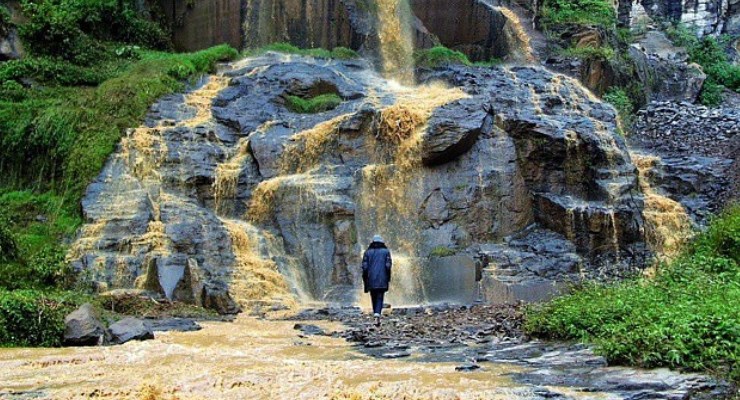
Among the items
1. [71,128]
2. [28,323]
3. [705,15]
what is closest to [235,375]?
[28,323]

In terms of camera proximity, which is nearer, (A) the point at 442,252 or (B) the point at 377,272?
(B) the point at 377,272

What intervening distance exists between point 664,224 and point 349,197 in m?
8.07

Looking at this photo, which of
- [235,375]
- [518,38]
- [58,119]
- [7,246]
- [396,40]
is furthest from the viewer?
[518,38]

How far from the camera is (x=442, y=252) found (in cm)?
1858

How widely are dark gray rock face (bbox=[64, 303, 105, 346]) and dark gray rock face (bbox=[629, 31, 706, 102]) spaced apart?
24537 mm

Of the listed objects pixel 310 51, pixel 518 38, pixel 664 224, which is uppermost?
pixel 518 38

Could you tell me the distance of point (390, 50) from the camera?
1077 inches

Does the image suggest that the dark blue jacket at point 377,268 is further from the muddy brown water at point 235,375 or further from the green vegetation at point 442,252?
the green vegetation at point 442,252

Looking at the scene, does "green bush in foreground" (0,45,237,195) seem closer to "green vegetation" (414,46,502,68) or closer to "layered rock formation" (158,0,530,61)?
"layered rock formation" (158,0,530,61)

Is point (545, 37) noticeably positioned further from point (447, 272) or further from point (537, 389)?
point (537, 389)

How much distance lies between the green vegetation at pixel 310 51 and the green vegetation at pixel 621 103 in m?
8.78

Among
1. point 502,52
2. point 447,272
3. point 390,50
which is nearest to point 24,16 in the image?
point 390,50

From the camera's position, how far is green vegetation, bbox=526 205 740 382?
715 cm

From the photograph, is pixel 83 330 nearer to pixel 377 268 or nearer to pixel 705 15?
pixel 377 268
